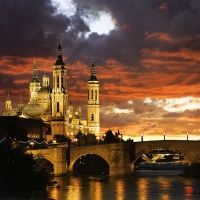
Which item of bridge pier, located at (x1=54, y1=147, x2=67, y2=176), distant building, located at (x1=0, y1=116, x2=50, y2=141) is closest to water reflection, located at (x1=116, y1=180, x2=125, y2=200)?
bridge pier, located at (x1=54, y1=147, x2=67, y2=176)

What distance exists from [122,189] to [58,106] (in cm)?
8934

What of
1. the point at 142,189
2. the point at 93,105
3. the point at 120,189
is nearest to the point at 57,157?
the point at 120,189

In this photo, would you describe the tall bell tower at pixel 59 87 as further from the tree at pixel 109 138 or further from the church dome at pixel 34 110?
the tree at pixel 109 138

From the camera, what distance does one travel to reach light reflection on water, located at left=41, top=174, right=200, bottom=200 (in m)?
72.2

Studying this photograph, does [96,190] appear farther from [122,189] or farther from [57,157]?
[57,157]

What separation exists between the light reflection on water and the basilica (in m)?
72.5

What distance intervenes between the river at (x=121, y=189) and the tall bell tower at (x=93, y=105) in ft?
290

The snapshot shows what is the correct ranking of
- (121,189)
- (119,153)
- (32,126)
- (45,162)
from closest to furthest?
1. (121,189)
2. (119,153)
3. (45,162)
4. (32,126)

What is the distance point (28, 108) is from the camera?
591ft

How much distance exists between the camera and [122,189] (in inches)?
3140

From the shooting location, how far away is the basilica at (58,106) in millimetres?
167500

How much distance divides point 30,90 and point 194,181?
10739 cm

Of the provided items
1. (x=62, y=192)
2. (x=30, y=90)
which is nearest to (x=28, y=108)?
(x=30, y=90)

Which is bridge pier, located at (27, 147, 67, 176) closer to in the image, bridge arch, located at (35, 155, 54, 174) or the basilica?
bridge arch, located at (35, 155, 54, 174)
